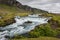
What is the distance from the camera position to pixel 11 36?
40.3 m

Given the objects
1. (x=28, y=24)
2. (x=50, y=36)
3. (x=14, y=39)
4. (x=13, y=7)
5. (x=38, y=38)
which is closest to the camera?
(x=14, y=39)

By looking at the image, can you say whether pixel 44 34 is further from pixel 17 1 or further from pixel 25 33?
pixel 17 1

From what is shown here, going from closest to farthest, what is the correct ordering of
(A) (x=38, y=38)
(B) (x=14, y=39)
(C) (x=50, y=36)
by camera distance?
1. (B) (x=14, y=39)
2. (A) (x=38, y=38)
3. (C) (x=50, y=36)

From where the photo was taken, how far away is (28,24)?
54.1 meters

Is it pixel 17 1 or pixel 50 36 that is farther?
pixel 17 1

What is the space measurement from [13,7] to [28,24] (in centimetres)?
8446

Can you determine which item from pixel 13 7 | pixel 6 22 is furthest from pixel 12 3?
pixel 6 22

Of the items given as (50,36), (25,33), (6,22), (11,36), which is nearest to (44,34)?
(50,36)

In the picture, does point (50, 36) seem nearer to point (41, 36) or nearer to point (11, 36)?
point (41, 36)

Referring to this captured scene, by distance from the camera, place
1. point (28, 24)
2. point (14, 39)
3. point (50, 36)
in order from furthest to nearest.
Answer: point (28, 24) → point (50, 36) → point (14, 39)

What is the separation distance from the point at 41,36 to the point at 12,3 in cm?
9774

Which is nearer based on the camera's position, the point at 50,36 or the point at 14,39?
the point at 14,39

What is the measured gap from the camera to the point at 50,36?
43344 mm

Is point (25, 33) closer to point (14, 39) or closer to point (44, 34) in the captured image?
point (44, 34)
